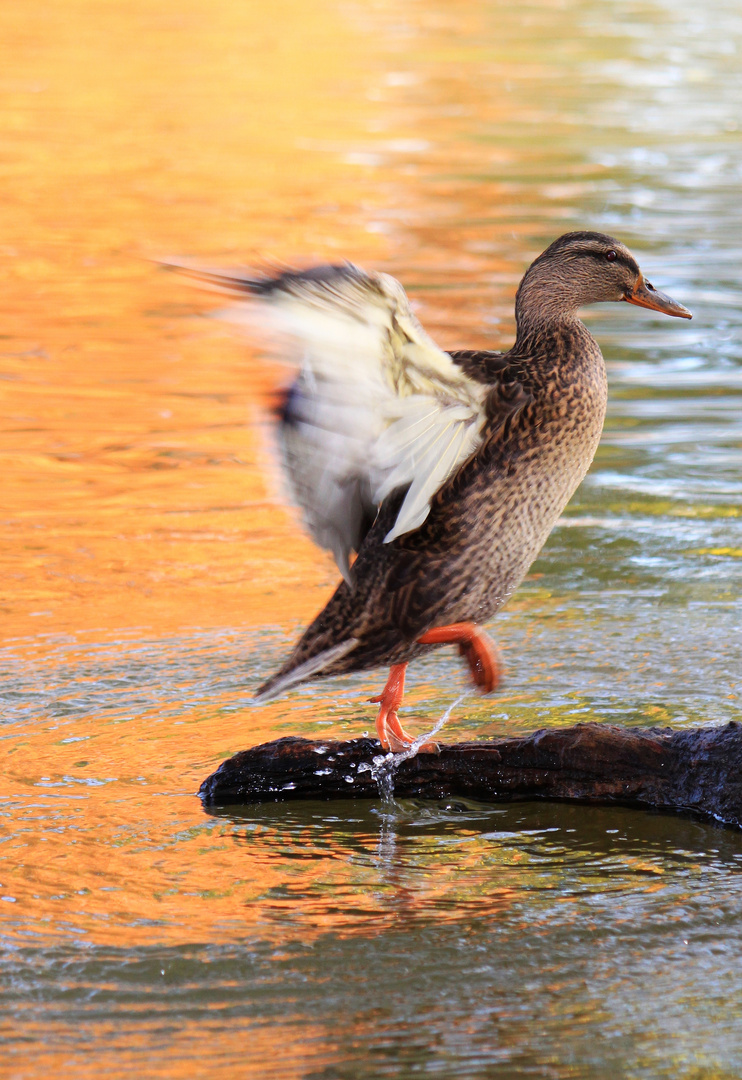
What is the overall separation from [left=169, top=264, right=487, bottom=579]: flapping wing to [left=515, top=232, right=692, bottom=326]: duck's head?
28.5 inches

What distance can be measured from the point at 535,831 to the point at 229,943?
110cm

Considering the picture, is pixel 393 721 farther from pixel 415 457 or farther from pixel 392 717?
pixel 415 457

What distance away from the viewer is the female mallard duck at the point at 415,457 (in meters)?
4.13

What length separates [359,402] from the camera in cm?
427

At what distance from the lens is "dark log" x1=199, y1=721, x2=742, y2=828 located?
4543mm

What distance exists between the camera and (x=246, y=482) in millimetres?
8047

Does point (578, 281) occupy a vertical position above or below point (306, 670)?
above

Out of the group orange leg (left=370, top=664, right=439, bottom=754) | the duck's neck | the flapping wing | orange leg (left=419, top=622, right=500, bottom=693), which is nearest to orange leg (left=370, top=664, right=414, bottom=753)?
orange leg (left=370, top=664, right=439, bottom=754)

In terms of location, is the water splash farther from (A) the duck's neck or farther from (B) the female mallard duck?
(A) the duck's neck

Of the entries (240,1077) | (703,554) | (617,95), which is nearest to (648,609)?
(703,554)

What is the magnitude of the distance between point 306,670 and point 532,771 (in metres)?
0.76

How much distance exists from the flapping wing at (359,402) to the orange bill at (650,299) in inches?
44.4

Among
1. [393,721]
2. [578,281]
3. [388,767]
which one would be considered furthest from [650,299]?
[388,767]

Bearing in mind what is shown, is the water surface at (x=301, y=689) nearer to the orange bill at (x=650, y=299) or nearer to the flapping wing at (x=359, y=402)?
the flapping wing at (x=359, y=402)
